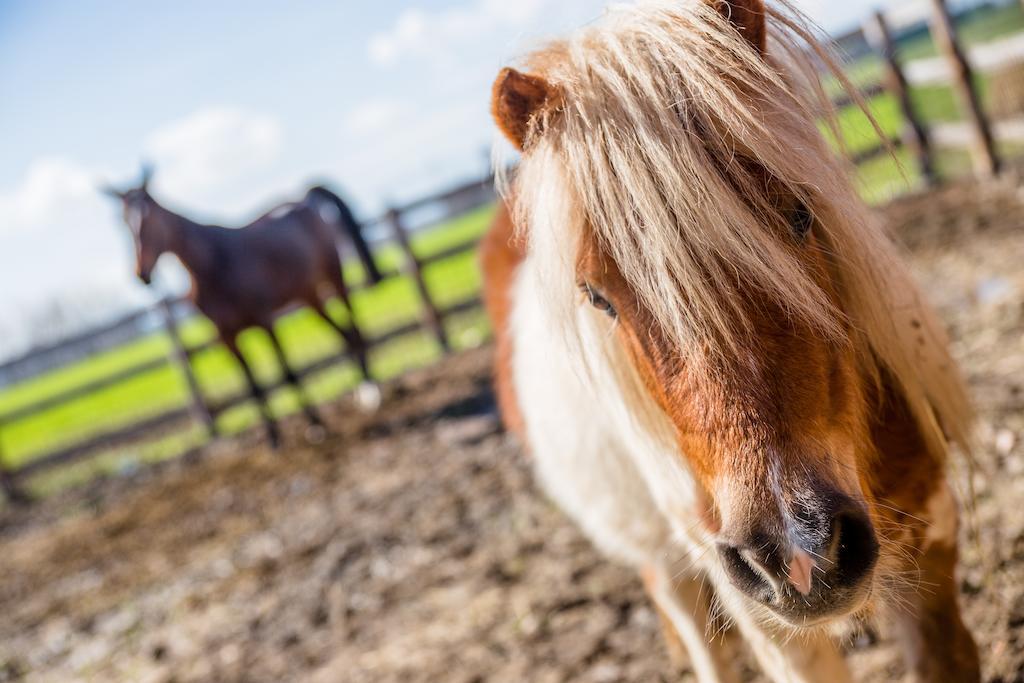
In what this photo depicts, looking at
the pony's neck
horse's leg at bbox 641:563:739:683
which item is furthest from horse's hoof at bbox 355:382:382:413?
horse's leg at bbox 641:563:739:683

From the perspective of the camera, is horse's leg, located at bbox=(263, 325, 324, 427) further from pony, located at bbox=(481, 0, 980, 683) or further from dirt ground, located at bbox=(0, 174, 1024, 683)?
pony, located at bbox=(481, 0, 980, 683)

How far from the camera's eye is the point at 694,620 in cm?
231

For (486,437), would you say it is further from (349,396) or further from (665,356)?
(665,356)

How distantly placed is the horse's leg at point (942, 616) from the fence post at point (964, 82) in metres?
6.56

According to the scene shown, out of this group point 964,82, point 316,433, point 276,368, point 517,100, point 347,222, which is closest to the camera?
point 517,100

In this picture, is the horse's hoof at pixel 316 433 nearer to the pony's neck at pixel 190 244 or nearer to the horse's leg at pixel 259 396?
the horse's leg at pixel 259 396

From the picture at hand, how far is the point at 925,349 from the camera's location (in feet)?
5.61

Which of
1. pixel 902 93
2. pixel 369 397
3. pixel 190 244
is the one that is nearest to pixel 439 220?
pixel 369 397

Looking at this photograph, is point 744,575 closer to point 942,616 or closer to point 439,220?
point 942,616

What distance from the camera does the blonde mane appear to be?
4.09ft

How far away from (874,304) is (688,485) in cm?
53

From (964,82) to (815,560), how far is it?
291 inches

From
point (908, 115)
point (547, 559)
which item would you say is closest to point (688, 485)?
point (547, 559)

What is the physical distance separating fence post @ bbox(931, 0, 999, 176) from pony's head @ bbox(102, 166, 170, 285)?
687 cm
